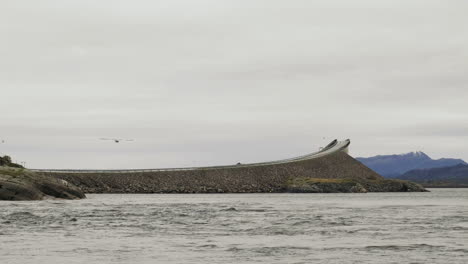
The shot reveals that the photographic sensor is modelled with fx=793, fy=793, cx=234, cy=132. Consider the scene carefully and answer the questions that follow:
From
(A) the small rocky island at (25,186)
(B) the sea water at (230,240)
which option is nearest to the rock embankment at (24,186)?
(A) the small rocky island at (25,186)

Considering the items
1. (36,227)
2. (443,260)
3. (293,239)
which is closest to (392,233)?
(293,239)

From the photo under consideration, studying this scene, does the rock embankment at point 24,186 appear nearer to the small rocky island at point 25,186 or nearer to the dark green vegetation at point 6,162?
the small rocky island at point 25,186

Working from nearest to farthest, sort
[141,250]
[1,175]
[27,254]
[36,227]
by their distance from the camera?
[27,254], [141,250], [36,227], [1,175]

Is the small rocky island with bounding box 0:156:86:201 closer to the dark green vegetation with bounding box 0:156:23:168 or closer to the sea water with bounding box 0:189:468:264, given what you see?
the dark green vegetation with bounding box 0:156:23:168

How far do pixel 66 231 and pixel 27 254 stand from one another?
46.2 ft

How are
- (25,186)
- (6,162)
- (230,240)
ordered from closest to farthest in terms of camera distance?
1. (230,240)
2. (25,186)
3. (6,162)

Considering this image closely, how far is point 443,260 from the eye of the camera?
33.5m

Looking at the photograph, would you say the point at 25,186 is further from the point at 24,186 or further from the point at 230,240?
the point at 230,240

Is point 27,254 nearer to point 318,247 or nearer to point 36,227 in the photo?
point 318,247

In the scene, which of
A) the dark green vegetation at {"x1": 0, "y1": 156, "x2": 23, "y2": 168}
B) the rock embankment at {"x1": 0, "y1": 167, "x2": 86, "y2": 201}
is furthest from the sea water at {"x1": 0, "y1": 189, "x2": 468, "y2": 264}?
the dark green vegetation at {"x1": 0, "y1": 156, "x2": 23, "y2": 168}

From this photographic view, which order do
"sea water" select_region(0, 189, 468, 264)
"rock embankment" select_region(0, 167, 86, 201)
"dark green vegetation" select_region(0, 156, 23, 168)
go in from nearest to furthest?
1. "sea water" select_region(0, 189, 468, 264)
2. "rock embankment" select_region(0, 167, 86, 201)
3. "dark green vegetation" select_region(0, 156, 23, 168)

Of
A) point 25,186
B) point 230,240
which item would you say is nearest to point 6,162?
point 25,186

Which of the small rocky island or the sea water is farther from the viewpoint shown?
the small rocky island

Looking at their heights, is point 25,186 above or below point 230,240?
above
